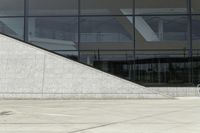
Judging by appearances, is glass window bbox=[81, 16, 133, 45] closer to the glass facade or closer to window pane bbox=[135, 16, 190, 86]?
the glass facade

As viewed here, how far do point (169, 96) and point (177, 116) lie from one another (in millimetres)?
10343

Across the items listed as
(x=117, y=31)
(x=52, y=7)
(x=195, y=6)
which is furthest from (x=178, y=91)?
(x=52, y=7)

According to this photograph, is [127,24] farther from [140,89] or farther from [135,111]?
[135,111]

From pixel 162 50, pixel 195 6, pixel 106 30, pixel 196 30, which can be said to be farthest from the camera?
pixel 106 30

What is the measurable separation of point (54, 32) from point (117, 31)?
3.90m

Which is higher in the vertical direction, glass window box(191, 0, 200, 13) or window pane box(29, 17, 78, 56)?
glass window box(191, 0, 200, 13)

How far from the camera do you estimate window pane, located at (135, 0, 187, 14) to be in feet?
93.2

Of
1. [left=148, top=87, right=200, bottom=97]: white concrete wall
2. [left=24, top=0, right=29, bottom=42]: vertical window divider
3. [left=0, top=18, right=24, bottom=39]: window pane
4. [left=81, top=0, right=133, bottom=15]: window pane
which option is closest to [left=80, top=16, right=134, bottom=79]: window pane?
[left=81, top=0, right=133, bottom=15]: window pane

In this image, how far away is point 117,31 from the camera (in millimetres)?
28734

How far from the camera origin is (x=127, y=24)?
28.4 meters

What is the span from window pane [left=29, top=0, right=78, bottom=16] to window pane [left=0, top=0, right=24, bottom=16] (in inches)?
24.4

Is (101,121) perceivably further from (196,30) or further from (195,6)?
(195,6)

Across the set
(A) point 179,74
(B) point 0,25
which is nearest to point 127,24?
(A) point 179,74

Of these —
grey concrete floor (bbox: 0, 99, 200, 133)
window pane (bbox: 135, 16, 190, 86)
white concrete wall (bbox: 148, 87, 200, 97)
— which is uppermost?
window pane (bbox: 135, 16, 190, 86)
